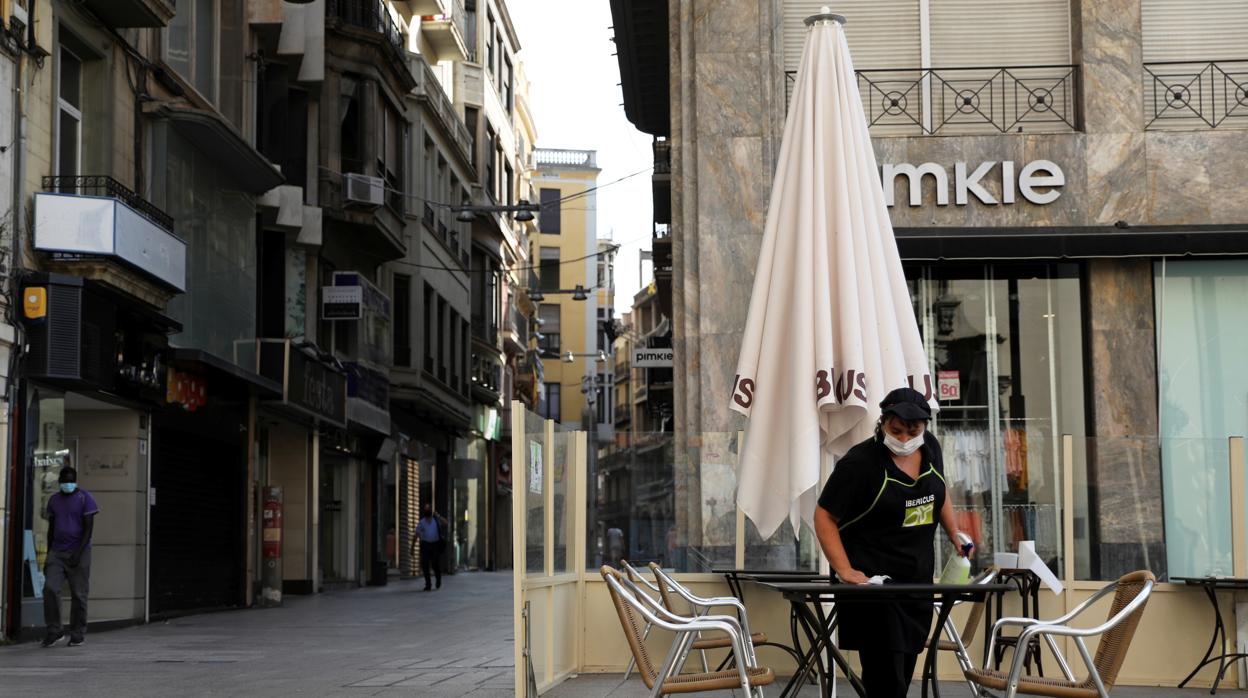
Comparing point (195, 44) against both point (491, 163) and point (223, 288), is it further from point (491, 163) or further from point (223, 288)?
point (491, 163)

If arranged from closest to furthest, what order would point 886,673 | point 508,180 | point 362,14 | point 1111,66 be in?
point 886,673 → point 1111,66 → point 362,14 → point 508,180

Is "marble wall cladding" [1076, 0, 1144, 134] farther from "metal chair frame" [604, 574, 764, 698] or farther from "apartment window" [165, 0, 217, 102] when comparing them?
"apartment window" [165, 0, 217, 102]

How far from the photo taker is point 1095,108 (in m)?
15.6

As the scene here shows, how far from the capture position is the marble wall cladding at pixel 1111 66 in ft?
51.2

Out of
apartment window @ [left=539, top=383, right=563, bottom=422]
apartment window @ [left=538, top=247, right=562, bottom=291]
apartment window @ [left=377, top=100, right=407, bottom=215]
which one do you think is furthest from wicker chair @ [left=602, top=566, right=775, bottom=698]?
apartment window @ [left=538, top=247, right=562, bottom=291]

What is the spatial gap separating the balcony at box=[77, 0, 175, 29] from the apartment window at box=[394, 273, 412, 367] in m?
22.2

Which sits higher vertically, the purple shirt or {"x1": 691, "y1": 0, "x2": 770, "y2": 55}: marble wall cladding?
{"x1": 691, "y1": 0, "x2": 770, "y2": 55}: marble wall cladding

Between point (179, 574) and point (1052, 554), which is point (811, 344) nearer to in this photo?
point (1052, 554)

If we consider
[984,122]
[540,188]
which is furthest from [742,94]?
[540,188]

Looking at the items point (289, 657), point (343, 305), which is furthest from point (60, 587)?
point (343, 305)

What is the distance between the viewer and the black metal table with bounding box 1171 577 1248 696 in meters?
11.2

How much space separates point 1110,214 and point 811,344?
7.17 metres

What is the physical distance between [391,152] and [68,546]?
2297cm

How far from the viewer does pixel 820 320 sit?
31.1ft
